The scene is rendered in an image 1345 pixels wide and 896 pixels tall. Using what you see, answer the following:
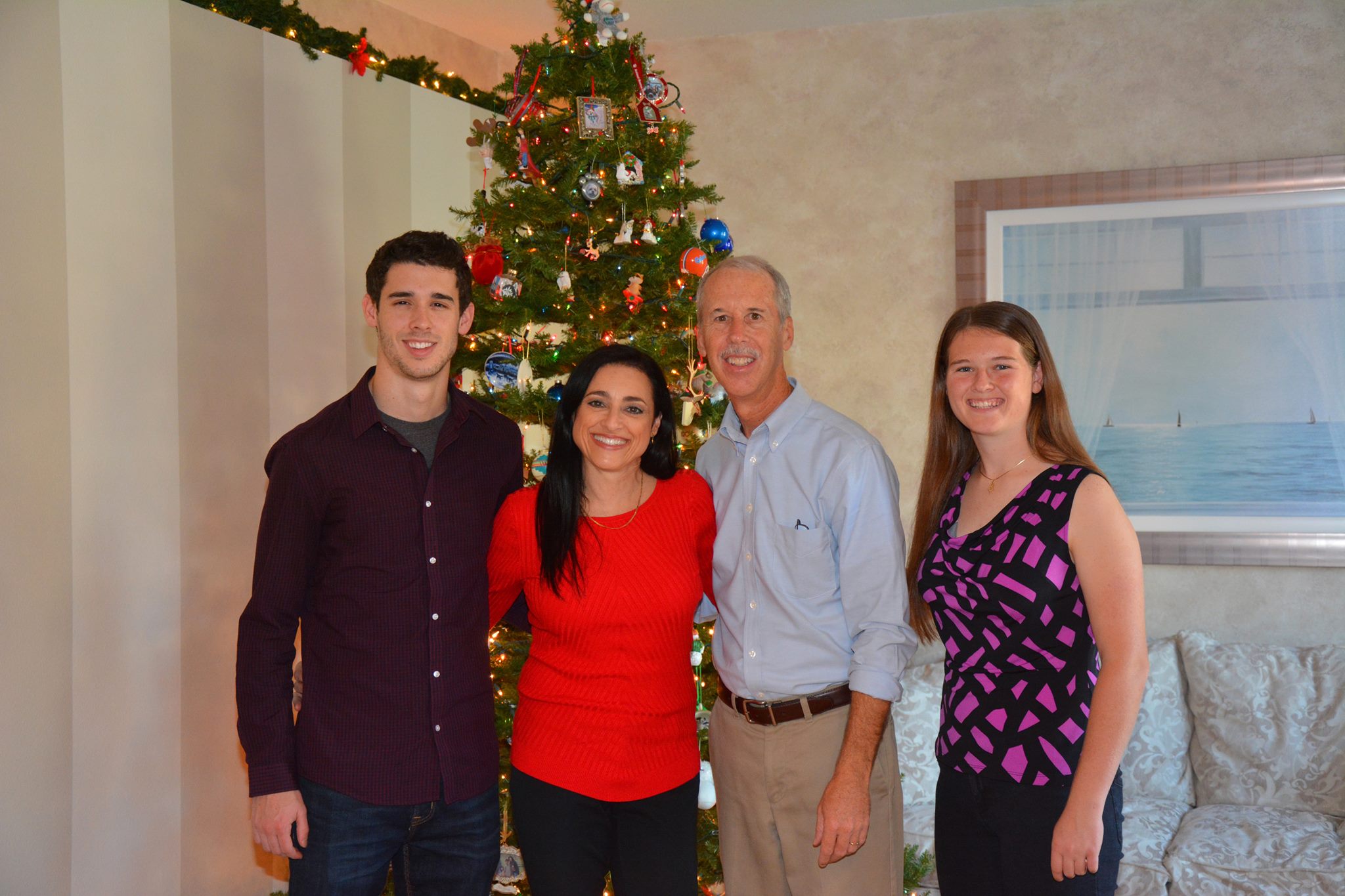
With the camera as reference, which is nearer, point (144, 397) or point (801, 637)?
point (801, 637)

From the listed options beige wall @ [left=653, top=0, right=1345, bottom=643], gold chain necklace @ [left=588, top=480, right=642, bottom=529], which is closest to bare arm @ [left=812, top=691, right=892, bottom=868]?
Answer: gold chain necklace @ [left=588, top=480, right=642, bottom=529]

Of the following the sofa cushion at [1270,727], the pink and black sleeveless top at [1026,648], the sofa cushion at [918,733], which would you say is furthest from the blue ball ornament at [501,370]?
the sofa cushion at [1270,727]

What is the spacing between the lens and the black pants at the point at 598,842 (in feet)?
5.92

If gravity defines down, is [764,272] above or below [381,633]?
above

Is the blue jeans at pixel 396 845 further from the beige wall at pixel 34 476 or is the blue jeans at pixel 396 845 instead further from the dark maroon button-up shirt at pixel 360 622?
the beige wall at pixel 34 476

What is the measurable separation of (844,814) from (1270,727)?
236cm

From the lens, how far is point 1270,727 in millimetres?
3336

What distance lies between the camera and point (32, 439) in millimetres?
2609

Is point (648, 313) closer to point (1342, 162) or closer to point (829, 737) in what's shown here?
point (829, 737)

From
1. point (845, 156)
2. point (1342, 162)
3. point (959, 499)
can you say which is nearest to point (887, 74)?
point (845, 156)

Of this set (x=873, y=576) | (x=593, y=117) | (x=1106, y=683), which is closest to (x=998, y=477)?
(x=873, y=576)

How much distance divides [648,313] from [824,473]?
100 centimetres

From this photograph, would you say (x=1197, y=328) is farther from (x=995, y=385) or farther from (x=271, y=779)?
(x=271, y=779)

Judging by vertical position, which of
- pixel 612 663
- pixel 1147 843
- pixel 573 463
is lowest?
pixel 1147 843
